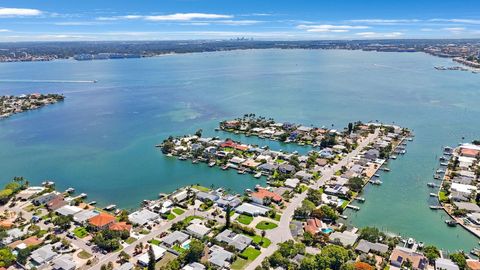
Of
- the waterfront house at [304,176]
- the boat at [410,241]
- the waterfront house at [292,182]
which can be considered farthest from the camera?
the waterfront house at [304,176]

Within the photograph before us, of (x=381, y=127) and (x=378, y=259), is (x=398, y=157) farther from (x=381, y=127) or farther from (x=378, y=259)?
(x=378, y=259)

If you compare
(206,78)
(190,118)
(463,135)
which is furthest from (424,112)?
(206,78)

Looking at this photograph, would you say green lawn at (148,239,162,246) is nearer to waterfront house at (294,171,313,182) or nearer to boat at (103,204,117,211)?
boat at (103,204,117,211)

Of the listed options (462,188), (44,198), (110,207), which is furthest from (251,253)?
(462,188)

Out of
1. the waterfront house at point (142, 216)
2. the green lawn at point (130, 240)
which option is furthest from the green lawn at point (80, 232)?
the green lawn at point (130, 240)

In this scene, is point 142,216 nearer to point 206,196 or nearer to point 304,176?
point 206,196

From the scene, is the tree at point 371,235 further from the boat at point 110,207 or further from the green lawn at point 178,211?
the boat at point 110,207
